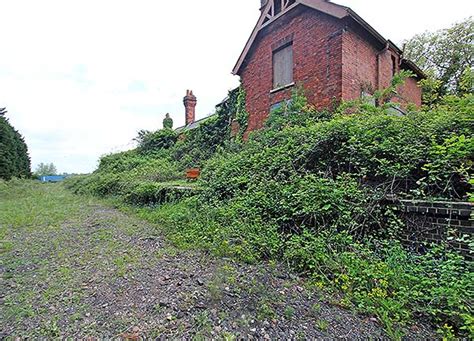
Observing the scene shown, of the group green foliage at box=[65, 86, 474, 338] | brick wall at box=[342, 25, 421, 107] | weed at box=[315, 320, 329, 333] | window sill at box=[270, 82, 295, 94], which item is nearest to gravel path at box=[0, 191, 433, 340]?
weed at box=[315, 320, 329, 333]

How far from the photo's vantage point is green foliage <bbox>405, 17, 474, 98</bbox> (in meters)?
16.8

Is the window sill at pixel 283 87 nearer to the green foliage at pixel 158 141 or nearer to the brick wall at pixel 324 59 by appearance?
the brick wall at pixel 324 59

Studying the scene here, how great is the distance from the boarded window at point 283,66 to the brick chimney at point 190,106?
35.0 feet

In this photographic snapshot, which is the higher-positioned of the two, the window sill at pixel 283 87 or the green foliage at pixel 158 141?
the window sill at pixel 283 87

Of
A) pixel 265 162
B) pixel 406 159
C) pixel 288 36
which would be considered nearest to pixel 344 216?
pixel 406 159

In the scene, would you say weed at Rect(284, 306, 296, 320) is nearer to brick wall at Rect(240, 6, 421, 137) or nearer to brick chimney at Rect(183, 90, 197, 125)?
brick wall at Rect(240, 6, 421, 137)

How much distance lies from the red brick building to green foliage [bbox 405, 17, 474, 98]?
839 centimetres

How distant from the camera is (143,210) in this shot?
23.4 feet

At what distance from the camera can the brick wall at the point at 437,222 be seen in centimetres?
287

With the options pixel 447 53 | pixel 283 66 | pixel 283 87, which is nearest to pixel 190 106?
pixel 283 66

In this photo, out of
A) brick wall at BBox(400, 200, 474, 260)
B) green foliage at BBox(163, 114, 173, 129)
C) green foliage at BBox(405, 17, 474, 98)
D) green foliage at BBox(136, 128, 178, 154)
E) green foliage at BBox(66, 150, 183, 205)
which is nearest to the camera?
brick wall at BBox(400, 200, 474, 260)

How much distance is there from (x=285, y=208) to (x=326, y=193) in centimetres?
69

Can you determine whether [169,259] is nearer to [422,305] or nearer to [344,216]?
[344,216]

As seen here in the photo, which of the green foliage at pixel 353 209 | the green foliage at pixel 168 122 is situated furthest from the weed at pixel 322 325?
the green foliage at pixel 168 122
